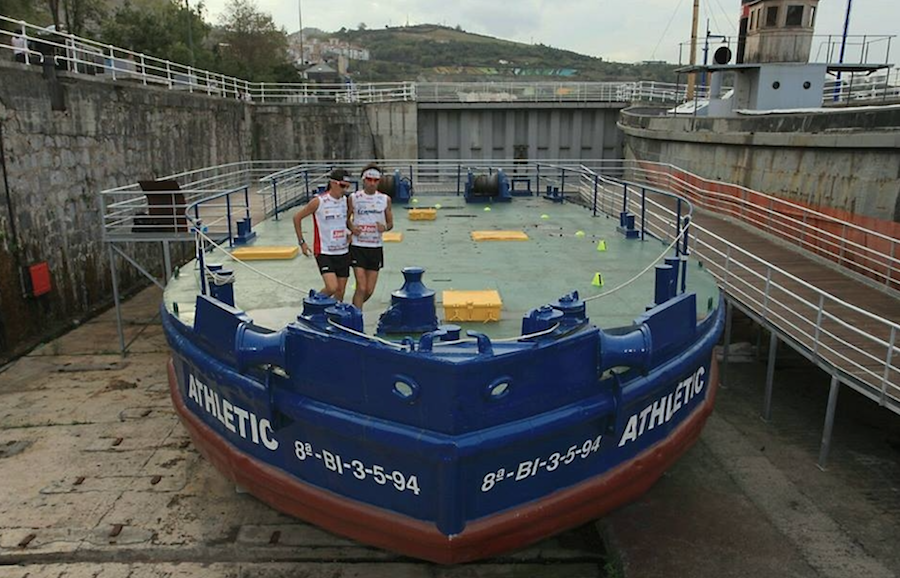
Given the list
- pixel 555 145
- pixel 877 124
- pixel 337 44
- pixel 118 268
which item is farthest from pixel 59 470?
pixel 337 44

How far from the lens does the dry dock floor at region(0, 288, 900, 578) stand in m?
5.30

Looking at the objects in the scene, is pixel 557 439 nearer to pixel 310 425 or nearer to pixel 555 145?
pixel 310 425

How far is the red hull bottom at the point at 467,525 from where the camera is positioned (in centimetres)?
453

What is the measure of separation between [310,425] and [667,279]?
3.18 meters

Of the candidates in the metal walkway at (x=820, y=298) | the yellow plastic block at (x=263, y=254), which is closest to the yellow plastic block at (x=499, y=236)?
the metal walkway at (x=820, y=298)

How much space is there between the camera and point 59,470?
6.78m

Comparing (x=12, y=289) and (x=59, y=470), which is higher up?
(x=12, y=289)

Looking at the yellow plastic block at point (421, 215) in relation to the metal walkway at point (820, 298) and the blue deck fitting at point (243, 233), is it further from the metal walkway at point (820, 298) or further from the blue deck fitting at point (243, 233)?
the metal walkway at point (820, 298)

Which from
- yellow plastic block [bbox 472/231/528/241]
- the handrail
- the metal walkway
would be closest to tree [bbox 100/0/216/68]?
the handrail

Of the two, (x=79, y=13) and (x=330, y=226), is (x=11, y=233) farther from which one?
(x=79, y=13)

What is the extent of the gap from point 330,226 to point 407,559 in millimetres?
2954

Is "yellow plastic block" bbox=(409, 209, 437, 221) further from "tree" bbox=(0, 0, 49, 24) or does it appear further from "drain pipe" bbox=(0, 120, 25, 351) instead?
"tree" bbox=(0, 0, 49, 24)

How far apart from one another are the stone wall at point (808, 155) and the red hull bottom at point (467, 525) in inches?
288

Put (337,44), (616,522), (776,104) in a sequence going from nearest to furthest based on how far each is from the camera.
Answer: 1. (616,522)
2. (776,104)
3. (337,44)
